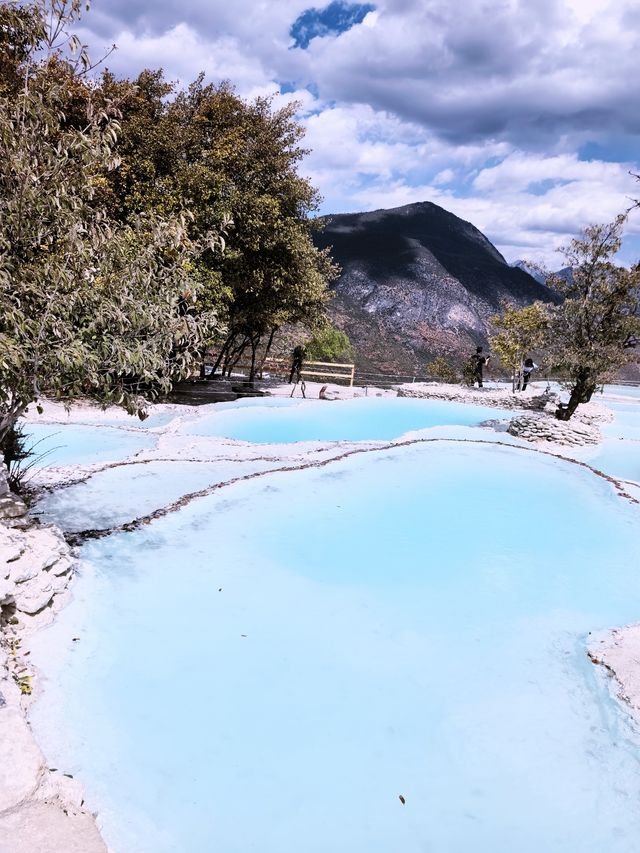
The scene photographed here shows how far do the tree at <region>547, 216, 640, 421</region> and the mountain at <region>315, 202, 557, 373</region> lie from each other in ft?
76.2

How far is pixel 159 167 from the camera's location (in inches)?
790

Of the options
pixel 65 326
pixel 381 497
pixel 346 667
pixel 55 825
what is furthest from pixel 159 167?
pixel 55 825

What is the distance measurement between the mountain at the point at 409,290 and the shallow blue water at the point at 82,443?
29278 mm

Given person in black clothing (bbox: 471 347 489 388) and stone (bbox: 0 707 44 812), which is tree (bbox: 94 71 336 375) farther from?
stone (bbox: 0 707 44 812)

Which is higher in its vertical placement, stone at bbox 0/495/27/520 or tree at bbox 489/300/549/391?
tree at bbox 489/300/549/391

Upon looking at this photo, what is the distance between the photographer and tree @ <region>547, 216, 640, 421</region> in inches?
729

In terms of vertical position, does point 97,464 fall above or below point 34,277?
below

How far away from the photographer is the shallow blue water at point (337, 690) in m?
4.28

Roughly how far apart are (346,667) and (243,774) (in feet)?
5.84

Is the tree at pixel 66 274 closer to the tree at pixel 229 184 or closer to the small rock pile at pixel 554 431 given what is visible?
the tree at pixel 229 184

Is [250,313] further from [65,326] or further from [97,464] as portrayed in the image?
[65,326]

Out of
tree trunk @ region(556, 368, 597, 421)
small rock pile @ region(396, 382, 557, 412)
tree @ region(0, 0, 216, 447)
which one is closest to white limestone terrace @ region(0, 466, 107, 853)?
tree @ region(0, 0, 216, 447)

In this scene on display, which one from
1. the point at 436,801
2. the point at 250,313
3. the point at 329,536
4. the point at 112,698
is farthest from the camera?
the point at 250,313

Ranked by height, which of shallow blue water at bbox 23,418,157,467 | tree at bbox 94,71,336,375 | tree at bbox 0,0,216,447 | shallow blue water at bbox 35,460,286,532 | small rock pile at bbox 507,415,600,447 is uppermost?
tree at bbox 94,71,336,375
